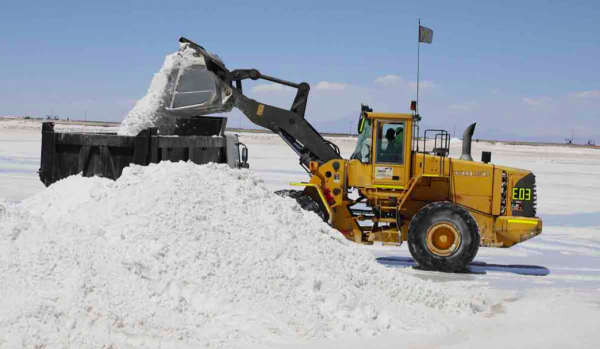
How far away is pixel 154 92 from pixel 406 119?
4063 millimetres

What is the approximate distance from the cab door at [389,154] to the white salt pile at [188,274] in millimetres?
3182

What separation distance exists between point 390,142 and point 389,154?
0.65 feet

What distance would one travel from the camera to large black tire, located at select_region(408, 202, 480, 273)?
1177cm

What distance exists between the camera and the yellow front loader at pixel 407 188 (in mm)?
11906

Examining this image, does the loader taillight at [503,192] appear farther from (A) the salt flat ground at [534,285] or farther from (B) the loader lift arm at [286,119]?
(B) the loader lift arm at [286,119]

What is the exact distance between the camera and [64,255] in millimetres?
6953

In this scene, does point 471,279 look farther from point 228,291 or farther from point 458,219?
point 228,291

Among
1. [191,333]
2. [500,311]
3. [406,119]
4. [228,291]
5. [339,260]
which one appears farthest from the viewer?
[406,119]

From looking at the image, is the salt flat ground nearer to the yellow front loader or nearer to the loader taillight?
the yellow front loader

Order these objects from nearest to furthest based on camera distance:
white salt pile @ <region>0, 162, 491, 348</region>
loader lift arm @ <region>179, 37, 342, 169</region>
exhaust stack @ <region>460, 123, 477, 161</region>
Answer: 1. white salt pile @ <region>0, 162, 491, 348</region>
2. exhaust stack @ <region>460, 123, 477, 161</region>
3. loader lift arm @ <region>179, 37, 342, 169</region>

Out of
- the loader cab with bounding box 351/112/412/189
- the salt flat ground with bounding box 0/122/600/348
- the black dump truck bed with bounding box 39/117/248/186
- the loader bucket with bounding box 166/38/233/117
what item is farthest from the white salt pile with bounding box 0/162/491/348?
the loader cab with bounding box 351/112/412/189

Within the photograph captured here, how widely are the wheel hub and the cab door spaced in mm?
973

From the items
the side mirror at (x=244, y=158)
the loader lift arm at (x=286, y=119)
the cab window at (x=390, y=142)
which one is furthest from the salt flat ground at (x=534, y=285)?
the side mirror at (x=244, y=158)

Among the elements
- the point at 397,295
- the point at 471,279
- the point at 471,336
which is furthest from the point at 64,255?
the point at 471,279
